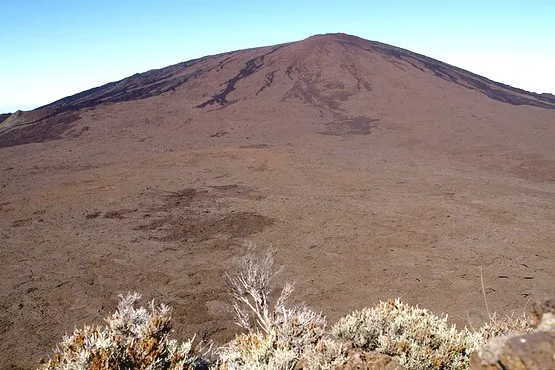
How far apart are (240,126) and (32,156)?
10.1m

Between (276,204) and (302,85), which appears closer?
(276,204)

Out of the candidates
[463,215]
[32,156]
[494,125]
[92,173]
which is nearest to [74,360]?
[463,215]

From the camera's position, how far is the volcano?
259 inches

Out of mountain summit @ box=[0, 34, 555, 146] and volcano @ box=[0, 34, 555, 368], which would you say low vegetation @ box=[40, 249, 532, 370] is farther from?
mountain summit @ box=[0, 34, 555, 146]

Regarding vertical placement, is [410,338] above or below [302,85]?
below

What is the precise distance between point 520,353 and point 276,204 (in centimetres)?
913

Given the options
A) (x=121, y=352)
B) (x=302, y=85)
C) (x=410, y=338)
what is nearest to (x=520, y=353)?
(x=410, y=338)

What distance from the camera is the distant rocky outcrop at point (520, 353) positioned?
1977mm

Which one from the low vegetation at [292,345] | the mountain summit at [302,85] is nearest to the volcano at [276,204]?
the mountain summit at [302,85]

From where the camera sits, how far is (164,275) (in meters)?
7.28

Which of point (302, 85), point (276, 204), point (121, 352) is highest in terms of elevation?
point (302, 85)

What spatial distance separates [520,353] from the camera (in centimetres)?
202

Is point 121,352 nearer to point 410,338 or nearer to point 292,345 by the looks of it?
point 292,345

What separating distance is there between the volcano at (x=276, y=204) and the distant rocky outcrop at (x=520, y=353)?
13.1 feet
